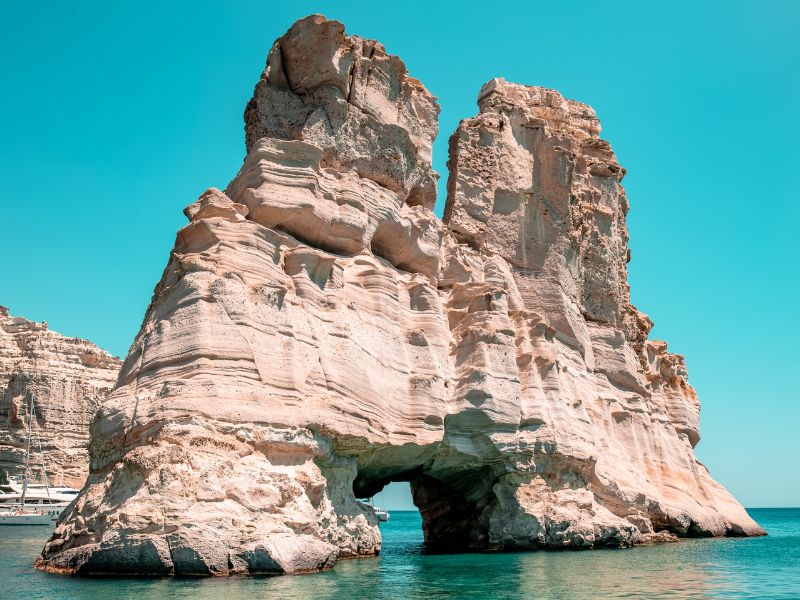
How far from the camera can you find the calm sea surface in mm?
13852

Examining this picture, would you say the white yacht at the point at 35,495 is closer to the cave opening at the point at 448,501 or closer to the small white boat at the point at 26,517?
the small white boat at the point at 26,517

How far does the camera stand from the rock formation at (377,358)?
16.7 m

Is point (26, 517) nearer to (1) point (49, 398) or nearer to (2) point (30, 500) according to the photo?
(2) point (30, 500)

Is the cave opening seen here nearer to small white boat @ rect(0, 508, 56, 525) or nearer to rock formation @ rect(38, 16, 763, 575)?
rock formation @ rect(38, 16, 763, 575)

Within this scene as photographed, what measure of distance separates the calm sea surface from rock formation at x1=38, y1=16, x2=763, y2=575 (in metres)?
1.00

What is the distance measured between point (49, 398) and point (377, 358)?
4549 centimetres

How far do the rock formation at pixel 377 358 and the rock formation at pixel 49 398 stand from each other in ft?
Result: 127

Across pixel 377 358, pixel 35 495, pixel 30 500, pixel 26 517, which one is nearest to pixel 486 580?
pixel 377 358

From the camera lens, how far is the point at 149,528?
1534cm

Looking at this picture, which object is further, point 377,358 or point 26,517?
point 26,517

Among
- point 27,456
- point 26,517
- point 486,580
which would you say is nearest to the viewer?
point 486,580

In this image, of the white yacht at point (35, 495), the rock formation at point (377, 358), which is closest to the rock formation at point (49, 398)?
the white yacht at point (35, 495)

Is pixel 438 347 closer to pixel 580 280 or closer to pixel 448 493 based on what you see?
pixel 448 493

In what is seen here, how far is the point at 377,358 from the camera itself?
22719 millimetres
